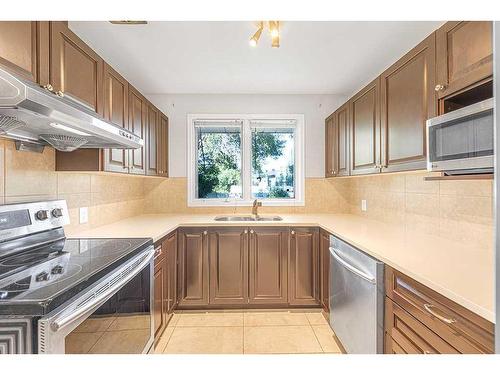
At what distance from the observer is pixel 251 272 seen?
8.56 feet

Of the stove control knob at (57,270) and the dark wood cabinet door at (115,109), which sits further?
the dark wood cabinet door at (115,109)

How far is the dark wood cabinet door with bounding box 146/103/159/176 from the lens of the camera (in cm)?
264

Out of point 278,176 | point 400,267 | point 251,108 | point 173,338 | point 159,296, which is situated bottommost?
point 173,338

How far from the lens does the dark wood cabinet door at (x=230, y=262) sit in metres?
2.60

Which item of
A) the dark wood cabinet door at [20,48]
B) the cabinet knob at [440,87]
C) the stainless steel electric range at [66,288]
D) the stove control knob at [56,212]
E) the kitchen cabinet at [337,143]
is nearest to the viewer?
the stainless steel electric range at [66,288]

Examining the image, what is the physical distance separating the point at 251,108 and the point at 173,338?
8.17 feet

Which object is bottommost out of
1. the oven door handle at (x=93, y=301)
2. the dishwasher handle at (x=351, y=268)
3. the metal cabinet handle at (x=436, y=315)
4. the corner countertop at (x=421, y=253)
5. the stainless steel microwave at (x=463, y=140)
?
the dishwasher handle at (x=351, y=268)

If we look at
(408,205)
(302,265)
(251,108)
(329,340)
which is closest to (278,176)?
(251,108)

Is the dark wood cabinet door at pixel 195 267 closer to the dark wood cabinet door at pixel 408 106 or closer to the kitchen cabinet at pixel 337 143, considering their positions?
the kitchen cabinet at pixel 337 143

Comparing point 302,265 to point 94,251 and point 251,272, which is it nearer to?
point 251,272

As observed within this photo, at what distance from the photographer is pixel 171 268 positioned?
2.39 meters

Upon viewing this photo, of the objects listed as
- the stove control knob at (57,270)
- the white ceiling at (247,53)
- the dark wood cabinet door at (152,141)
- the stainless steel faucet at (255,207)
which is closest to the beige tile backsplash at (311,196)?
the stainless steel faucet at (255,207)

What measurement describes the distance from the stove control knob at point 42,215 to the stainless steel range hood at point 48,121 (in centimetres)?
38

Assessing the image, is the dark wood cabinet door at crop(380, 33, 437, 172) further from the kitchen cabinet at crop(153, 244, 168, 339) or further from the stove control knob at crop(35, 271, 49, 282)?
the stove control knob at crop(35, 271, 49, 282)
